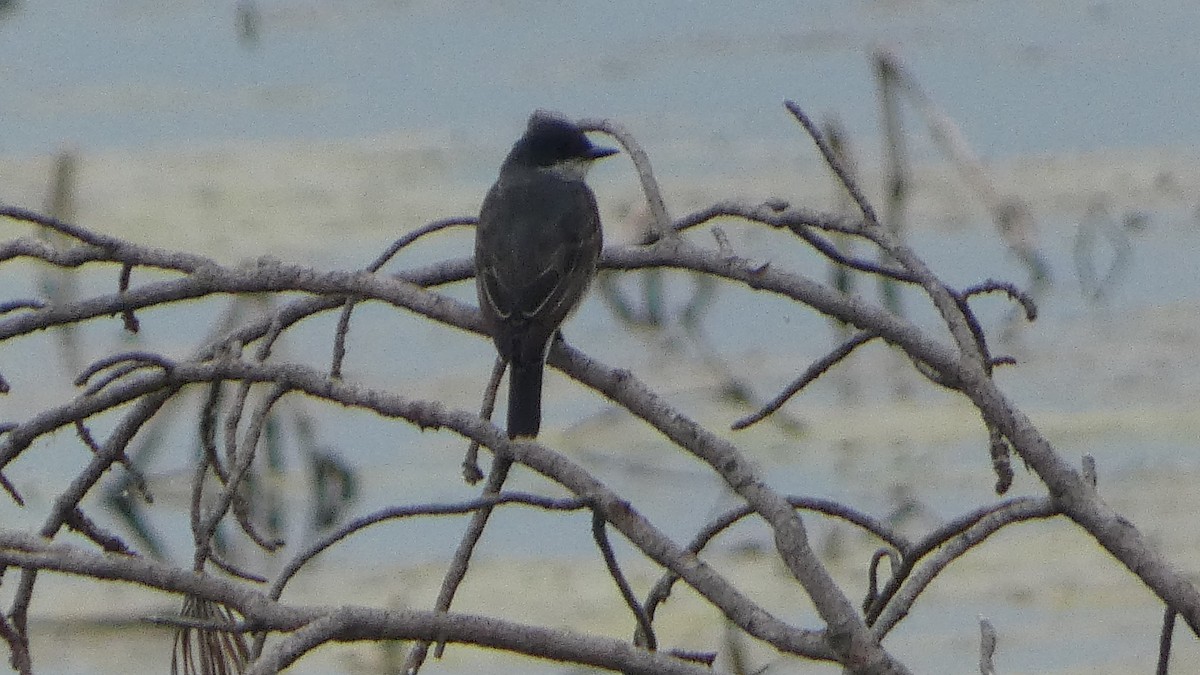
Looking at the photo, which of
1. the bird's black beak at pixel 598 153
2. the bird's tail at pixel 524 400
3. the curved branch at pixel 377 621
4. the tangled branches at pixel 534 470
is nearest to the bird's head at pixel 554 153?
the bird's black beak at pixel 598 153

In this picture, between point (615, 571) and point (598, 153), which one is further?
point (598, 153)

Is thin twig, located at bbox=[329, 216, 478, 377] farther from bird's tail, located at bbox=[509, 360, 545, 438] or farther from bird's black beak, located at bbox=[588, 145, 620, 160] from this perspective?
bird's black beak, located at bbox=[588, 145, 620, 160]

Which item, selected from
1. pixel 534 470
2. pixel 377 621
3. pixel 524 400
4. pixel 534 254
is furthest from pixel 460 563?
pixel 534 254

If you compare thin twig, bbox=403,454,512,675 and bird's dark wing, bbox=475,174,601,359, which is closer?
thin twig, bbox=403,454,512,675

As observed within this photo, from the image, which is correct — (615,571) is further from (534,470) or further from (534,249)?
(534,249)

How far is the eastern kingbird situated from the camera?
363 cm

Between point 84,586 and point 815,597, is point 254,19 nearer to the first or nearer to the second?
point 84,586

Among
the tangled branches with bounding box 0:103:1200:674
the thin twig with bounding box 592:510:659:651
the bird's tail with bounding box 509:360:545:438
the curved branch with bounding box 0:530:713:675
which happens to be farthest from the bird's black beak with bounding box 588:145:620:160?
the curved branch with bounding box 0:530:713:675

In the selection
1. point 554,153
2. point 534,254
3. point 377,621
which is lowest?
point 377,621

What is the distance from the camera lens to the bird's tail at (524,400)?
12.1 feet

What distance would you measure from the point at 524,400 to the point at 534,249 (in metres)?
0.36

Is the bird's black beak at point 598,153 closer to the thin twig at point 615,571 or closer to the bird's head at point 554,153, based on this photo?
the bird's head at point 554,153

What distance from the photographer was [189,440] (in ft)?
24.4

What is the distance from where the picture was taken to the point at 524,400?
12.2 ft
